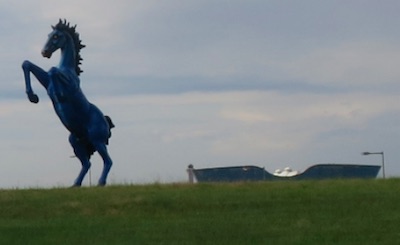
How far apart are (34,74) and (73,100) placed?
120cm

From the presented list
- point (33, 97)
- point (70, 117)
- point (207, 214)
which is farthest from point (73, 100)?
point (207, 214)

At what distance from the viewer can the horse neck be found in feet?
89.7

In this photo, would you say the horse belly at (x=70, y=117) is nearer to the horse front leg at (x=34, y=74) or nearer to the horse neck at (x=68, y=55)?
the horse front leg at (x=34, y=74)

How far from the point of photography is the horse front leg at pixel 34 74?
26.2 metres

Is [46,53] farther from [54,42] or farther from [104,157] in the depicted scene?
[104,157]

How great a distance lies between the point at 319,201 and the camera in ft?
71.5

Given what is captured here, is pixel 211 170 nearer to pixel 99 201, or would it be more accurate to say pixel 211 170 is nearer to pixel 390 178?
pixel 390 178

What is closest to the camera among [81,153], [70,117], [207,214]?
[207,214]

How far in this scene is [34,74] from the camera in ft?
87.7

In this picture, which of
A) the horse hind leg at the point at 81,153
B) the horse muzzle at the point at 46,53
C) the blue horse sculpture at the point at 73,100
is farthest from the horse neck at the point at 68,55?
the horse hind leg at the point at 81,153

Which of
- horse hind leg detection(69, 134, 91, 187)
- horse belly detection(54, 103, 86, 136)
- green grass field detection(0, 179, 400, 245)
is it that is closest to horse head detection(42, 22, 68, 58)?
horse belly detection(54, 103, 86, 136)

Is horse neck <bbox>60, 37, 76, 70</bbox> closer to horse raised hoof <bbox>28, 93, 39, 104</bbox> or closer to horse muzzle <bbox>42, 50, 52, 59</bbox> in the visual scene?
horse muzzle <bbox>42, 50, 52, 59</bbox>

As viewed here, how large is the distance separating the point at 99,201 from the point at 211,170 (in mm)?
19372

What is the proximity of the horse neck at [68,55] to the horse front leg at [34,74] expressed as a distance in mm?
713
